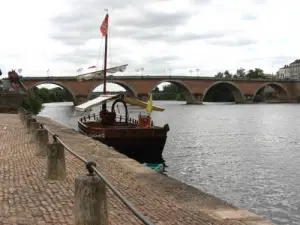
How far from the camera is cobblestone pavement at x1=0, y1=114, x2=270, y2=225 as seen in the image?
6.88 m

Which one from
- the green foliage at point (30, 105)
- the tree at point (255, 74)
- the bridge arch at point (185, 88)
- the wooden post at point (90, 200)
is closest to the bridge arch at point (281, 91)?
the bridge arch at point (185, 88)

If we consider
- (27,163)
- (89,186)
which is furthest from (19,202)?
(27,163)

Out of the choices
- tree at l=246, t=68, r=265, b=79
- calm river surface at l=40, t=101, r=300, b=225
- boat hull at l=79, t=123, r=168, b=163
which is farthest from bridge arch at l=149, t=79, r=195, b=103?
boat hull at l=79, t=123, r=168, b=163

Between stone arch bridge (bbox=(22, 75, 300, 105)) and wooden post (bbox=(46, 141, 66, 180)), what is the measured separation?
7888 cm

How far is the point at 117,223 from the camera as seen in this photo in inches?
260

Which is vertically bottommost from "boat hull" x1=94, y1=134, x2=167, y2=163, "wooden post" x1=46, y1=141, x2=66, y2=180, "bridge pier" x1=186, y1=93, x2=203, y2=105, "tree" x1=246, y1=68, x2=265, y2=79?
"boat hull" x1=94, y1=134, x2=167, y2=163

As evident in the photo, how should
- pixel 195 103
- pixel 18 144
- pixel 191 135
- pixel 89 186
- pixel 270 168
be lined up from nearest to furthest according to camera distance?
pixel 89 186 → pixel 18 144 → pixel 270 168 → pixel 191 135 → pixel 195 103

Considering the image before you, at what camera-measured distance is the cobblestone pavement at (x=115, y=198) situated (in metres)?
6.88

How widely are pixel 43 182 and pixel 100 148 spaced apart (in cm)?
804

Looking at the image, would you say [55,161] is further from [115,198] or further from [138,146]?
[138,146]

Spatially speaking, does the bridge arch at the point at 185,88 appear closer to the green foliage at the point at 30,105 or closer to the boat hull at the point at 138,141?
the green foliage at the point at 30,105

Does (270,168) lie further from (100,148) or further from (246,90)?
(246,90)

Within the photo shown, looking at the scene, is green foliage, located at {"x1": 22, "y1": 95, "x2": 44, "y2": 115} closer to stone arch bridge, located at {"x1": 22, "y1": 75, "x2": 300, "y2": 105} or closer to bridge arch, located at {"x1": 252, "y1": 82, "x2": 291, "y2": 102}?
stone arch bridge, located at {"x1": 22, "y1": 75, "x2": 300, "y2": 105}

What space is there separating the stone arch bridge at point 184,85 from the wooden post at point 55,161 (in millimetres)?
78883
